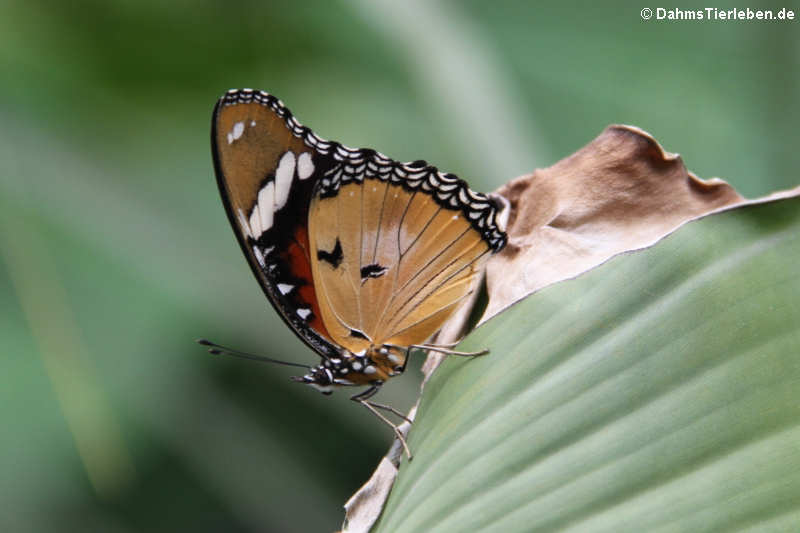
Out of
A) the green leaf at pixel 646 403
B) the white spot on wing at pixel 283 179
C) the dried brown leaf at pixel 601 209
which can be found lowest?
the green leaf at pixel 646 403

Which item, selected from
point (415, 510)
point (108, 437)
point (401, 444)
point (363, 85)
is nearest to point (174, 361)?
point (108, 437)

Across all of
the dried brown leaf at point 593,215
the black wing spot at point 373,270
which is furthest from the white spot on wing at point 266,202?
the dried brown leaf at point 593,215

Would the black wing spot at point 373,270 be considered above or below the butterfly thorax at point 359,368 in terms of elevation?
above

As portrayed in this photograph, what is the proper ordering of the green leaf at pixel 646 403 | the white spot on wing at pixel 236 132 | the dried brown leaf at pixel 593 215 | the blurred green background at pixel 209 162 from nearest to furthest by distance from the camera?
the green leaf at pixel 646 403 < the dried brown leaf at pixel 593 215 < the white spot on wing at pixel 236 132 < the blurred green background at pixel 209 162

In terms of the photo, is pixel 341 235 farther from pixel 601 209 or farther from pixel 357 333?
pixel 601 209

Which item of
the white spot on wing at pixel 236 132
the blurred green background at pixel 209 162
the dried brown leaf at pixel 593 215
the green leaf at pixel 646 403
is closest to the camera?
the green leaf at pixel 646 403

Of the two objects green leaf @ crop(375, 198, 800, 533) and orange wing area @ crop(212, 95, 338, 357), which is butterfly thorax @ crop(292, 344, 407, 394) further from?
green leaf @ crop(375, 198, 800, 533)

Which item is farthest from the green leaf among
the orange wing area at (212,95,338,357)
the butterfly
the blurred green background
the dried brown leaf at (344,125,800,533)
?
the blurred green background

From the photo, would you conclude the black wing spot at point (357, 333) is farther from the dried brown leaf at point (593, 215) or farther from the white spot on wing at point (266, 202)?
the dried brown leaf at point (593, 215)
